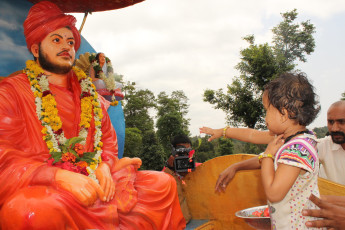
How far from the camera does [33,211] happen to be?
1.88 meters

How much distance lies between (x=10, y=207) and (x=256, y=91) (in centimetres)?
2044

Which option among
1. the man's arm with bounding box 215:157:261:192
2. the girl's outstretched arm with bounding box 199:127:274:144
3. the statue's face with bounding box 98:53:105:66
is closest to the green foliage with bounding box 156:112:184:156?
the statue's face with bounding box 98:53:105:66

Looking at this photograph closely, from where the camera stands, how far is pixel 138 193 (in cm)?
246

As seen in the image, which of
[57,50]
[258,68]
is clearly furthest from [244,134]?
[258,68]

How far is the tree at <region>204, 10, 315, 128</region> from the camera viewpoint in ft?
65.3

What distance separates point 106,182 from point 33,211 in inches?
19.8

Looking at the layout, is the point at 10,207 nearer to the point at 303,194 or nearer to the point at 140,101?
the point at 303,194

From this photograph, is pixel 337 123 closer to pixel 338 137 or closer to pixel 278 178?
pixel 338 137

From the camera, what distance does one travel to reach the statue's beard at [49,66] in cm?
254

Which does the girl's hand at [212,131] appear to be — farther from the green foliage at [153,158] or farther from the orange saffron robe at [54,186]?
the green foliage at [153,158]

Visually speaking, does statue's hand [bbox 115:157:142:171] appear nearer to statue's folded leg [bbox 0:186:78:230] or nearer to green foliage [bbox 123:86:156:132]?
statue's folded leg [bbox 0:186:78:230]

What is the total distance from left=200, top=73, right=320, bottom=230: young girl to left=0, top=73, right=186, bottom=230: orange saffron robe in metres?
0.90

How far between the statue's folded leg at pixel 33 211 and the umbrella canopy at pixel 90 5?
207 cm

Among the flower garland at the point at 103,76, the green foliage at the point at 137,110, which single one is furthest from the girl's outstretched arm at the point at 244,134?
the green foliage at the point at 137,110
